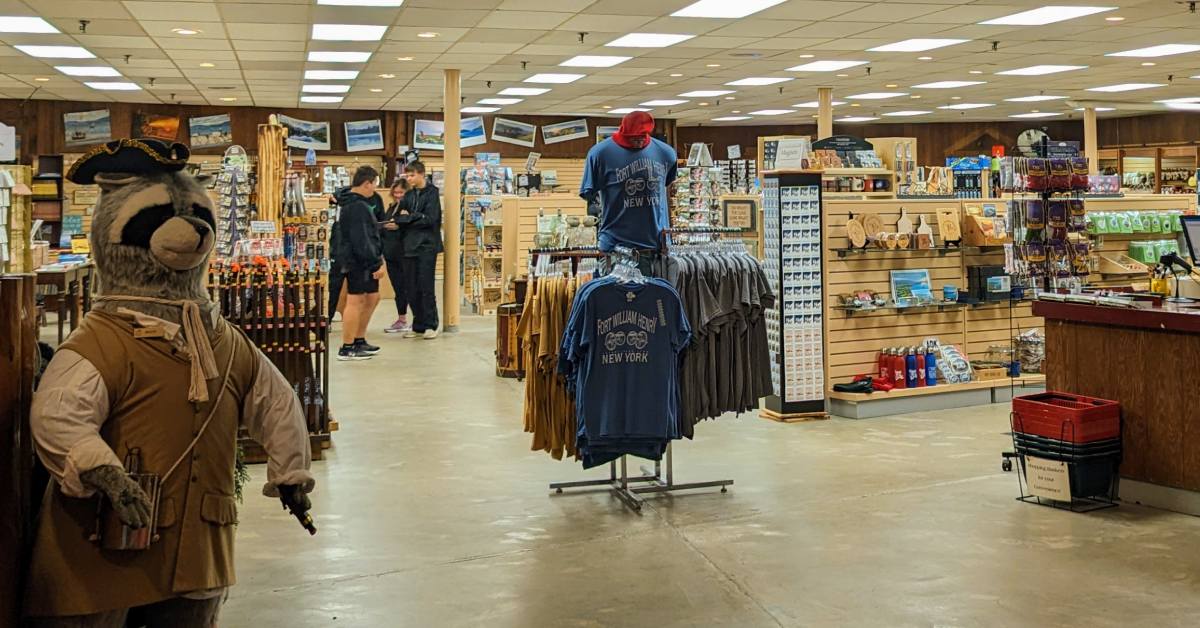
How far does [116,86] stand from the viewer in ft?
51.8

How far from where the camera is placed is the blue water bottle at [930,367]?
7973 millimetres

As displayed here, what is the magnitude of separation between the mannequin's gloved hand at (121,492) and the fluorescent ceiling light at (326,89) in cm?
1397

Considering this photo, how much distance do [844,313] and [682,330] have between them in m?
2.99

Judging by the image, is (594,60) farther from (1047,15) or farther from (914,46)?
(1047,15)

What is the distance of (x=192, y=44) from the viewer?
11766 mm

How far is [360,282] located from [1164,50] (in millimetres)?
9298

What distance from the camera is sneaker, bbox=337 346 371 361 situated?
10.5m

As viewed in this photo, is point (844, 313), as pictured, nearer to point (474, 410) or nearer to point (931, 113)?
point (474, 410)

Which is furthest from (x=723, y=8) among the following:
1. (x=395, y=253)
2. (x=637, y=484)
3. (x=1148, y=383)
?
(x=1148, y=383)

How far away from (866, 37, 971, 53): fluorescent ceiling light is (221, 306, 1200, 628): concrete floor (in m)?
6.17

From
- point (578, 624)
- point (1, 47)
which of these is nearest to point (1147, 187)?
point (1, 47)

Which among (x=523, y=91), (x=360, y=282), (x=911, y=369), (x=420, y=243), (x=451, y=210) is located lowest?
(x=911, y=369)

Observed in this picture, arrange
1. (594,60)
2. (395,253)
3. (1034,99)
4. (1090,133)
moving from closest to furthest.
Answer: (395,253) < (594,60) < (1034,99) < (1090,133)

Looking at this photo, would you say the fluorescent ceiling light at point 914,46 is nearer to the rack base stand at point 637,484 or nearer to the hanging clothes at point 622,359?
the rack base stand at point 637,484
